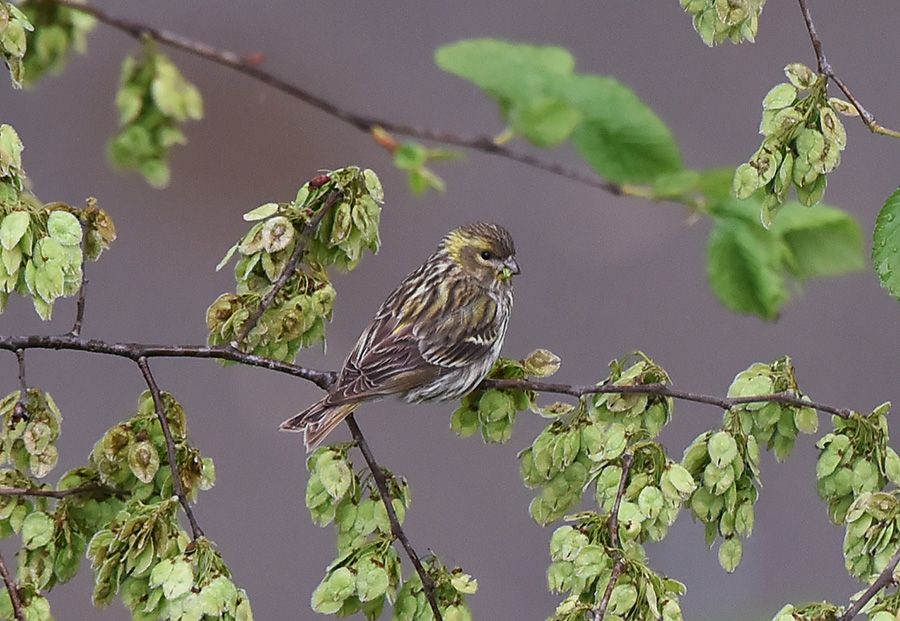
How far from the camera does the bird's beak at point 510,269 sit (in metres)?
3.26

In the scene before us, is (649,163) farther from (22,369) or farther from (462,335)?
(22,369)

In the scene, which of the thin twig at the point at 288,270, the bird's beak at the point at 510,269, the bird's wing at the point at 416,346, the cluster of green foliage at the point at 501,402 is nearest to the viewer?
the thin twig at the point at 288,270

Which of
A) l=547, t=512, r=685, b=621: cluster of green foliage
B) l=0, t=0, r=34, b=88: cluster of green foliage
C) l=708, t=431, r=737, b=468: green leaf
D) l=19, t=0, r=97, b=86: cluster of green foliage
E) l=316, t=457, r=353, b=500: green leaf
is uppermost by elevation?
l=19, t=0, r=97, b=86: cluster of green foliage

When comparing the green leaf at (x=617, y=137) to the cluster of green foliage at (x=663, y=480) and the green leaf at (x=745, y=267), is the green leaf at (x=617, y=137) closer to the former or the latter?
the green leaf at (x=745, y=267)

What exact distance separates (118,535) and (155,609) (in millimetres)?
118

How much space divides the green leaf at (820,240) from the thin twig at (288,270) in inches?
35.9

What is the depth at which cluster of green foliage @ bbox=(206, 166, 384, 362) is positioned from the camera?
2.02 metres

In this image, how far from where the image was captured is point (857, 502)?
Answer: 1.82 meters

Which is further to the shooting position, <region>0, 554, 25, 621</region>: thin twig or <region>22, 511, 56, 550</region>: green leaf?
<region>22, 511, 56, 550</region>: green leaf

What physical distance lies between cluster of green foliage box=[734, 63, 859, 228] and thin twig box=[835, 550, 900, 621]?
1.83ft

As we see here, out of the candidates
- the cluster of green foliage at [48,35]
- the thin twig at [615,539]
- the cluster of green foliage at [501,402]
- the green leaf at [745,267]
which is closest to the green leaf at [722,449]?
the thin twig at [615,539]

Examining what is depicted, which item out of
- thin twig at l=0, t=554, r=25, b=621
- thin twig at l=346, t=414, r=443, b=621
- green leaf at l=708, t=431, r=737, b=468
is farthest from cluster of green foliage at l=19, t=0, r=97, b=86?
green leaf at l=708, t=431, r=737, b=468

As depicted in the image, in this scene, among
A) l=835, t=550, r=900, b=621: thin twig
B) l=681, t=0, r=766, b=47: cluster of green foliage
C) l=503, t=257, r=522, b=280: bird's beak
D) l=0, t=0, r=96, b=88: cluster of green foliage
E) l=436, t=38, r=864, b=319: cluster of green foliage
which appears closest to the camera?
l=835, t=550, r=900, b=621: thin twig

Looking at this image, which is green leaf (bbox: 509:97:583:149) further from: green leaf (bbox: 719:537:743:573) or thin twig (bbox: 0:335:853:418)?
green leaf (bbox: 719:537:743:573)
